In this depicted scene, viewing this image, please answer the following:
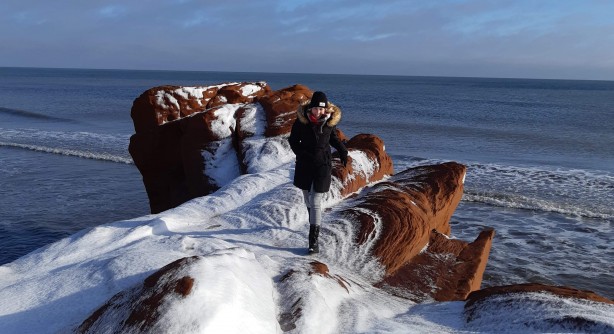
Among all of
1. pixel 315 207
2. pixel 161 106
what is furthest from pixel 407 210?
pixel 161 106

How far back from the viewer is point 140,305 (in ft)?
12.4

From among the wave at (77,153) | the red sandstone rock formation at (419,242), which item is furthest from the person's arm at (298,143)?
the wave at (77,153)

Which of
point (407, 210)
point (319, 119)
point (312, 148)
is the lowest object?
point (407, 210)

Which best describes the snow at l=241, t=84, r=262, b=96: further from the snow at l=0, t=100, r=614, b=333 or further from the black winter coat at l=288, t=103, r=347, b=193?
the black winter coat at l=288, t=103, r=347, b=193

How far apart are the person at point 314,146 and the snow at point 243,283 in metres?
A: 0.58

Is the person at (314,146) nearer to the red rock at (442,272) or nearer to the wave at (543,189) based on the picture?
the red rock at (442,272)

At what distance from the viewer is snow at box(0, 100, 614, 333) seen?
402 centimetres

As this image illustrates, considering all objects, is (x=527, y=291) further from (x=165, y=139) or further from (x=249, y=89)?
(x=249, y=89)

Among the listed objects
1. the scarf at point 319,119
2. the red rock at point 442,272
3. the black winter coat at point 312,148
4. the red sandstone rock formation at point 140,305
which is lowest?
the red rock at point 442,272

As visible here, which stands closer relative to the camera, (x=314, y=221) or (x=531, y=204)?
(x=314, y=221)

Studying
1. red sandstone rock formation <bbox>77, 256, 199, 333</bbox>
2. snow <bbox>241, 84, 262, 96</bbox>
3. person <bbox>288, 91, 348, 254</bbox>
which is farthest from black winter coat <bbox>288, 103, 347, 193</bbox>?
Answer: snow <bbox>241, 84, 262, 96</bbox>

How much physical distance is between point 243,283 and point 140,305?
2.88ft

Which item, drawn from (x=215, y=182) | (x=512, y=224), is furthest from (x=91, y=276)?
(x=512, y=224)

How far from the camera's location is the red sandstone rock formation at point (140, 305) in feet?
12.0
